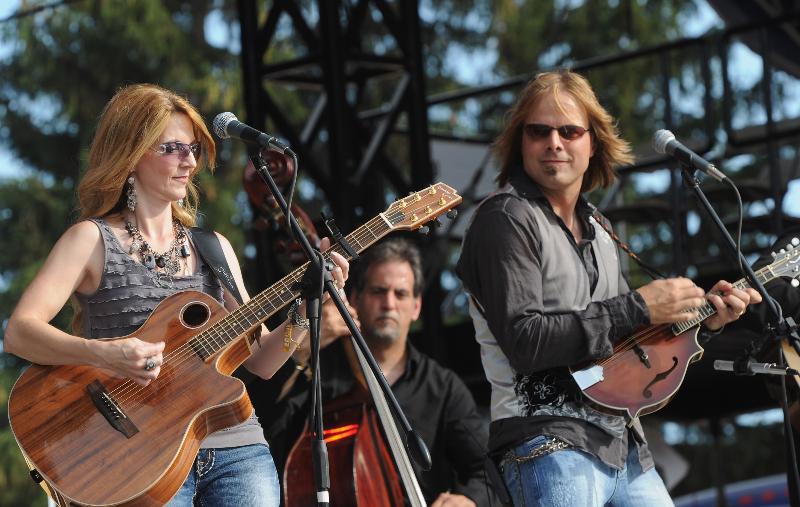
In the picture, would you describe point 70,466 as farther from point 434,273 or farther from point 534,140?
point 434,273

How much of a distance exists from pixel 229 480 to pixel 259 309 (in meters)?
0.53

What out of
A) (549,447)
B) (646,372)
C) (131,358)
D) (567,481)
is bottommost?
(567,481)

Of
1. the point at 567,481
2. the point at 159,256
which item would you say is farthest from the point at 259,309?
the point at 567,481

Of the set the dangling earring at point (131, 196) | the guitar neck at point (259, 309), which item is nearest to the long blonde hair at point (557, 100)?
the guitar neck at point (259, 309)

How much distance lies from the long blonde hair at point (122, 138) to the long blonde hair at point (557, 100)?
1.01m

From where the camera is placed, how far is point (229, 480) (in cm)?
372

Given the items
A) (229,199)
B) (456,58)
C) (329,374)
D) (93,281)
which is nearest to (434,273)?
(329,374)

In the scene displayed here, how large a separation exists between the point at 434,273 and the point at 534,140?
11.4 feet

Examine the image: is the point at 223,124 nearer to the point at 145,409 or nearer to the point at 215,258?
the point at 215,258

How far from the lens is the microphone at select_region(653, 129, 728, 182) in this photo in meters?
4.10

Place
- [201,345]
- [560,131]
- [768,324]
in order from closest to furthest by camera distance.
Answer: [201,345]
[768,324]
[560,131]

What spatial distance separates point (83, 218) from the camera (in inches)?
157

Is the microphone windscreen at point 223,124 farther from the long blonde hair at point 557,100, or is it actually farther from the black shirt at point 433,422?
the black shirt at point 433,422

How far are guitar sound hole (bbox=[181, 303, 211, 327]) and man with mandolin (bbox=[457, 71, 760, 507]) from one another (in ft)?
2.71
